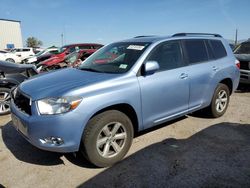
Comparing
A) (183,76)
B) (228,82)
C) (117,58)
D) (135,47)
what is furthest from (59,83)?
(228,82)

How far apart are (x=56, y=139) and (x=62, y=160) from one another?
0.79m

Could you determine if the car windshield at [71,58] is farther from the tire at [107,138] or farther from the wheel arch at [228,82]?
the tire at [107,138]

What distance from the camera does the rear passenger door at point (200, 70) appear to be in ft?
15.0

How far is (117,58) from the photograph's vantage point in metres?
4.28

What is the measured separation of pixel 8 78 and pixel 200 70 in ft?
14.4

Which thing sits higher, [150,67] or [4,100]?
[150,67]

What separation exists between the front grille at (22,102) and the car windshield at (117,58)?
116 centimetres

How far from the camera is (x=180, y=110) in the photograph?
4.43m

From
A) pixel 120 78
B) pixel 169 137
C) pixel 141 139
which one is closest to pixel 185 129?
pixel 169 137

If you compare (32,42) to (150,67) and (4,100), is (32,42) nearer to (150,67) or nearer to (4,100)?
(4,100)

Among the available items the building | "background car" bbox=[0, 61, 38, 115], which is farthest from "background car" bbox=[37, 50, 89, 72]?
the building

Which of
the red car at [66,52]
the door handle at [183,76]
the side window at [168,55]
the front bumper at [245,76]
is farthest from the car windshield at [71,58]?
the door handle at [183,76]

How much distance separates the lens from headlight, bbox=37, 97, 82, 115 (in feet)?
10.2

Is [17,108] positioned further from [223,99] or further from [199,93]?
[223,99]
